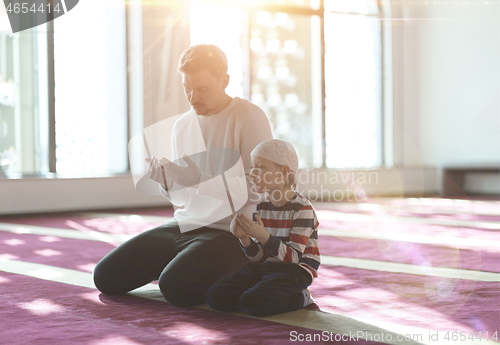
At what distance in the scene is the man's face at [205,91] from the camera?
218 cm

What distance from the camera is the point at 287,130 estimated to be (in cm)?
833

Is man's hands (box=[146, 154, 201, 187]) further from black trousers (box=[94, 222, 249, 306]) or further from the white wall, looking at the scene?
the white wall

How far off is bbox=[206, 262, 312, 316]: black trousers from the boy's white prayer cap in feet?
1.09

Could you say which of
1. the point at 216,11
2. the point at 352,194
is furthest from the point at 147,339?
the point at 352,194

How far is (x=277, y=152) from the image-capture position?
6.44ft

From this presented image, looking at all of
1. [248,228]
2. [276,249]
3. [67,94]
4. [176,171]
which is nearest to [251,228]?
[248,228]

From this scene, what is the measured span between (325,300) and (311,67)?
6.60 meters

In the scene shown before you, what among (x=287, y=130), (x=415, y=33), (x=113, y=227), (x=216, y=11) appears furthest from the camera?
(x=415, y=33)

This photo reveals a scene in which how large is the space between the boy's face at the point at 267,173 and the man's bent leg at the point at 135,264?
19.6 inches

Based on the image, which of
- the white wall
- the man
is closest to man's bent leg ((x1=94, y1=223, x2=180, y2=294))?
the man

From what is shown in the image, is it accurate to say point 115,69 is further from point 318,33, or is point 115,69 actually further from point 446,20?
point 446,20

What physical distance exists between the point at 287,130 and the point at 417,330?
261 inches

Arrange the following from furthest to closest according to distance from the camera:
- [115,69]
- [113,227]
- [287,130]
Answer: [287,130], [115,69], [113,227]

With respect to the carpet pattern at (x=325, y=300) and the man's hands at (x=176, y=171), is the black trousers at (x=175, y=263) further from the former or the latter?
the man's hands at (x=176, y=171)
